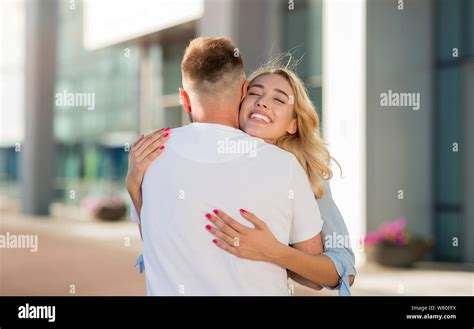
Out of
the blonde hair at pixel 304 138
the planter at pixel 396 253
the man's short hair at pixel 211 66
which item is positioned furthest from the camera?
the planter at pixel 396 253

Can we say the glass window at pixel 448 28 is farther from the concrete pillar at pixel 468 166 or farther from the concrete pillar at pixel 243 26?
the concrete pillar at pixel 243 26

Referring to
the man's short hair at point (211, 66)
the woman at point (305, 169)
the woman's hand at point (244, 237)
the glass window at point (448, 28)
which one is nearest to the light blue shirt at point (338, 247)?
the woman at point (305, 169)

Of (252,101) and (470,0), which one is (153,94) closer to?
(470,0)

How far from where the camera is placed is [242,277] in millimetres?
2121

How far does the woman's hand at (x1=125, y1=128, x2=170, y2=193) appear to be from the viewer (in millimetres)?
2244

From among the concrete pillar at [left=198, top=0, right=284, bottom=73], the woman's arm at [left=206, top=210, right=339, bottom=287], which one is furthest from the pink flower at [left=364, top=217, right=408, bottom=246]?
the woman's arm at [left=206, top=210, right=339, bottom=287]

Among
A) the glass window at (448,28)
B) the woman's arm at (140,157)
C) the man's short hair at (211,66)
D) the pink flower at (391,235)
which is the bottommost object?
the pink flower at (391,235)

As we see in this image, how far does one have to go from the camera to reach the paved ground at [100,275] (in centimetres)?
698

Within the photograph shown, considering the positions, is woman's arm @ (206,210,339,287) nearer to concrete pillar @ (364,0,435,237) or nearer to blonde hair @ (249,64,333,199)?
blonde hair @ (249,64,333,199)

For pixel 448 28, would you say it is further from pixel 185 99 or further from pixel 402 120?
pixel 185 99

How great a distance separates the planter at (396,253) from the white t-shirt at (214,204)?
22.3ft

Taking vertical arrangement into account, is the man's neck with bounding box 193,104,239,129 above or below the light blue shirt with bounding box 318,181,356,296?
above

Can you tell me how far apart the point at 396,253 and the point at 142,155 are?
7.00 metres

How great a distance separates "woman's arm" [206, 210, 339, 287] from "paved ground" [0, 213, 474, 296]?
4.05 meters
